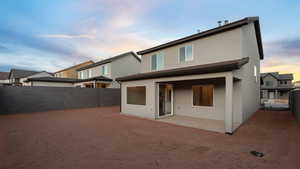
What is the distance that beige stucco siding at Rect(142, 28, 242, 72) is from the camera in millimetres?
7293

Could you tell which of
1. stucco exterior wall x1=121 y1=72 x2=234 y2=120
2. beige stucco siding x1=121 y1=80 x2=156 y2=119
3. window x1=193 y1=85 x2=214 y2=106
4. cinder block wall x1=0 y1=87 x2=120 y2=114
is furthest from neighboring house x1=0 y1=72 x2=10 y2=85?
window x1=193 y1=85 x2=214 y2=106

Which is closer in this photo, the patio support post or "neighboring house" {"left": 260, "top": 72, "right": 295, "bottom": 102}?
the patio support post

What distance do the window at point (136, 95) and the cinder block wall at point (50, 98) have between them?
6.49 metres

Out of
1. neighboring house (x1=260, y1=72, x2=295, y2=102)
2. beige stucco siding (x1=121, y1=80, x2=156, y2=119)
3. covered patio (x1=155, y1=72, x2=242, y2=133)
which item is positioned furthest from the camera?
neighboring house (x1=260, y1=72, x2=295, y2=102)

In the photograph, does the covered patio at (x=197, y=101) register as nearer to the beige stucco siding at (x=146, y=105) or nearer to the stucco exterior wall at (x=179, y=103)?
the stucco exterior wall at (x=179, y=103)

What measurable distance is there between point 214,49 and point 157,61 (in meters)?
4.64

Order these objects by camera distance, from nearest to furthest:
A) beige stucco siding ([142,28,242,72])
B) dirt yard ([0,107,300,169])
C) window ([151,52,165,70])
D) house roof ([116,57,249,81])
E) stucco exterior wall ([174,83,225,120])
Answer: dirt yard ([0,107,300,169])
house roof ([116,57,249,81])
beige stucco siding ([142,28,242,72])
stucco exterior wall ([174,83,225,120])
window ([151,52,165,70])

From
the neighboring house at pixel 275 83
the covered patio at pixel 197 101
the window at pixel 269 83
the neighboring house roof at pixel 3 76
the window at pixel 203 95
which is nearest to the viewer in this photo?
the covered patio at pixel 197 101

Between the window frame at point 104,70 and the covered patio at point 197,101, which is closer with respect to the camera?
the covered patio at point 197,101

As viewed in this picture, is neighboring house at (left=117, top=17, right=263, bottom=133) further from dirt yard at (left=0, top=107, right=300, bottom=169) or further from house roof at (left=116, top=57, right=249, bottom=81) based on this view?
dirt yard at (left=0, top=107, right=300, bottom=169)

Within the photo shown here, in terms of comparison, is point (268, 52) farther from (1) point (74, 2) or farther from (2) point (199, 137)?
(1) point (74, 2)

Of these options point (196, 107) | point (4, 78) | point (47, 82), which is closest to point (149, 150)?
point (196, 107)

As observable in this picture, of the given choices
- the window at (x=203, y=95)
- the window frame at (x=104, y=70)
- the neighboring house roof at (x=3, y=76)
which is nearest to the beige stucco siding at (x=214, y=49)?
the window at (x=203, y=95)

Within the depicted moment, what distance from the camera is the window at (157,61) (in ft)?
35.8
